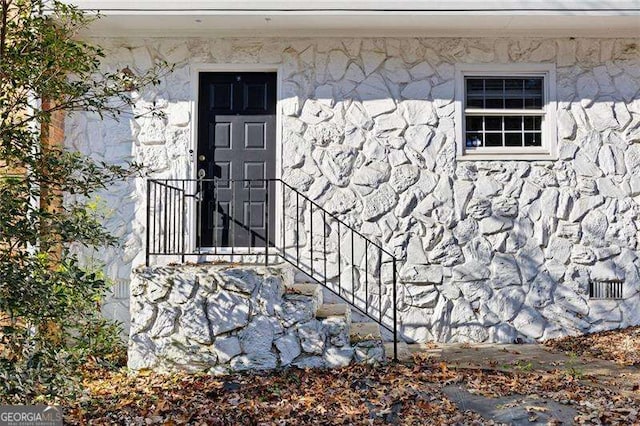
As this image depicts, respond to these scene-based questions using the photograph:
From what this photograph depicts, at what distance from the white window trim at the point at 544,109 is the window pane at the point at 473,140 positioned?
0.10 m

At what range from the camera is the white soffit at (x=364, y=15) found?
5789 millimetres

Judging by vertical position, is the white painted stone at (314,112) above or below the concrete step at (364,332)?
above

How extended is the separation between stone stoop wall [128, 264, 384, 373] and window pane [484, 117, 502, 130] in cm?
303

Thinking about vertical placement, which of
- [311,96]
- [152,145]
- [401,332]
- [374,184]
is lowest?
[401,332]

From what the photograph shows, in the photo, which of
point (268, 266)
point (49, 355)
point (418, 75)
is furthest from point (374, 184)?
point (49, 355)

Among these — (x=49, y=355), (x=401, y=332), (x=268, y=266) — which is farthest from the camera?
(x=401, y=332)

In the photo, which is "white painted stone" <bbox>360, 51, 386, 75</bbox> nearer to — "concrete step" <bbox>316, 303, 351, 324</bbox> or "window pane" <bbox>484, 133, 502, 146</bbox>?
"window pane" <bbox>484, 133, 502, 146</bbox>

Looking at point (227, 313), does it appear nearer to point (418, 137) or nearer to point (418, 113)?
point (418, 137)

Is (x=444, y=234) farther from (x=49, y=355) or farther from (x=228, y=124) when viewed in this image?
(x=49, y=355)

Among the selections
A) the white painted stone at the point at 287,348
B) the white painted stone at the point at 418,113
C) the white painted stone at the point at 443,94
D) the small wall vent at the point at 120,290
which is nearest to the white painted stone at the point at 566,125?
the white painted stone at the point at 443,94

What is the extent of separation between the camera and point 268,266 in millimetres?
5109

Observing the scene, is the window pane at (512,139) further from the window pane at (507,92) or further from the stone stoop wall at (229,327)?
the stone stoop wall at (229,327)

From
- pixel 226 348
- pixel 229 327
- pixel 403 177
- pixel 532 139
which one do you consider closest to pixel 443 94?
pixel 403 177

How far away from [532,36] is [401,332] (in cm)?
366
